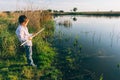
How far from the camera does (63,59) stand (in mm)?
10477

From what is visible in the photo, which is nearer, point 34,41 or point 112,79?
point 112,79

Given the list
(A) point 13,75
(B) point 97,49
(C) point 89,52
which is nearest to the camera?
(A) point 13,75

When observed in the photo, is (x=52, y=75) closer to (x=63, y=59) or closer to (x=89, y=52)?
(x=63, y=59)

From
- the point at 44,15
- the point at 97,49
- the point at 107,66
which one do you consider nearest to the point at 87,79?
the point at 107,66

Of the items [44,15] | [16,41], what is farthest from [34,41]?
[44,15]

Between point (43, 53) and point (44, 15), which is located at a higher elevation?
point (44, 15)

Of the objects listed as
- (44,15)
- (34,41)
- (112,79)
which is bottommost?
(112,79)

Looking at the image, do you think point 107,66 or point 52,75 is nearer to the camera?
point 52,75

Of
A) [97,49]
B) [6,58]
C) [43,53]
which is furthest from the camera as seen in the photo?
[97,49]

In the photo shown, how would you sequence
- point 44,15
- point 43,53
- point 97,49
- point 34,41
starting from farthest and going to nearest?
point 44,15, point 97,49, point 34,41, point 43,53

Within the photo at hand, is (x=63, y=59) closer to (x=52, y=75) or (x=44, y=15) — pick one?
(x=52, y=75)

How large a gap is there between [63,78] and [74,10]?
75.5m

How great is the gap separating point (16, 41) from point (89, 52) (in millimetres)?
4179

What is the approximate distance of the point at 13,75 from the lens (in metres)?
7.70
